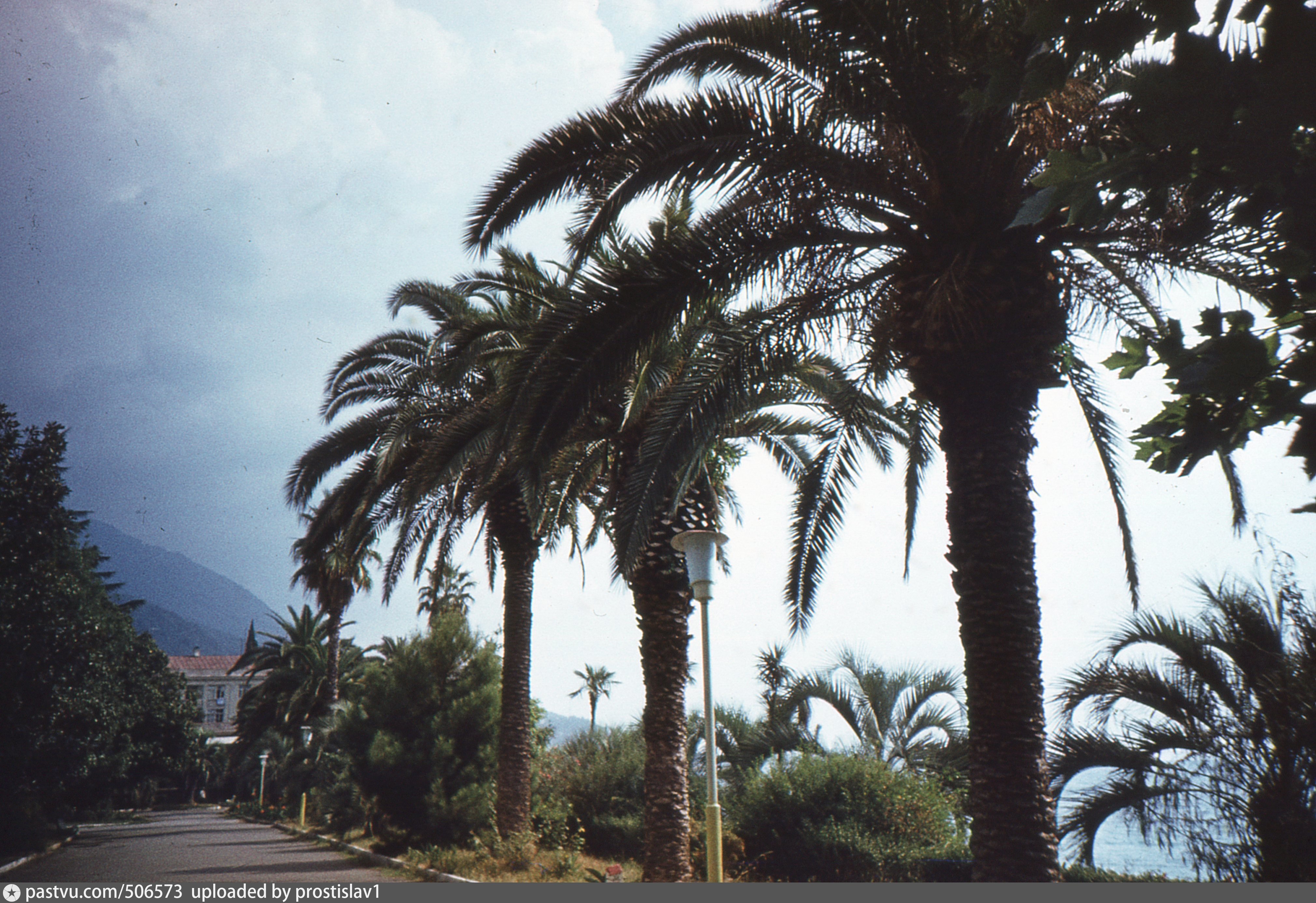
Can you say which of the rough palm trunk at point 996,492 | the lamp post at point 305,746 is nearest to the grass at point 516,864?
the rough palm trunk at point 996,492

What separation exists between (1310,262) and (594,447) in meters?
12.1

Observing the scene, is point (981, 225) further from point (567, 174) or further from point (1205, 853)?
point (1205, 853)

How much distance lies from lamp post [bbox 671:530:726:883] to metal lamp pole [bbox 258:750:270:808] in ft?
135

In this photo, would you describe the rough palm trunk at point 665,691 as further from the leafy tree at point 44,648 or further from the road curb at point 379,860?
the leafy tree at point 44,648

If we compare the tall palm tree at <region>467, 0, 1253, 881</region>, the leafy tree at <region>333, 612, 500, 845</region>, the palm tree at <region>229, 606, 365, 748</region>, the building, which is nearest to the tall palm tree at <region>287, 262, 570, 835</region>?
the leafy tree at <region>333, 612, 500, 845</region>

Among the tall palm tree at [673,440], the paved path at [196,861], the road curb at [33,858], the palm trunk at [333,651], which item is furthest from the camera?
the palm trunk at [333,651]

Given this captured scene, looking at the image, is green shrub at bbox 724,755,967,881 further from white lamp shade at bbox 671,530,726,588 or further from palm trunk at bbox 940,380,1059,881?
palm trunk at bbox 940,380,1059,881

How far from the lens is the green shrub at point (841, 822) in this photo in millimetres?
12539

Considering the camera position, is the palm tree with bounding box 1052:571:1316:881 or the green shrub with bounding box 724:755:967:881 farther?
the green shrub with bounding box 724:755:967:881

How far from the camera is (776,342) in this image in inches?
303

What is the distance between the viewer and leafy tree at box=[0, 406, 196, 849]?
14227 mm

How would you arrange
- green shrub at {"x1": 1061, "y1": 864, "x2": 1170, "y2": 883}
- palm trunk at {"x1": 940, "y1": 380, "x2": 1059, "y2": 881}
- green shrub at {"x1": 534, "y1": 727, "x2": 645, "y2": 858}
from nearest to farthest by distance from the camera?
palm trunk at {"x1": 940, "y1": 380, "x2": 1059, "y2": 881} → green shrub at {"x1": 1061, "y1": 864, "x2": 1170, "y2": 883} → green shrub at {"x1": 534, "y1": 727, "x2": 645, "y2": 858}

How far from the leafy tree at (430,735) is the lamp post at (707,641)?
1025cm

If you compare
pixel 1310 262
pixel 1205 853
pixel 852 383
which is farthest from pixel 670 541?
pixel 1310 262
